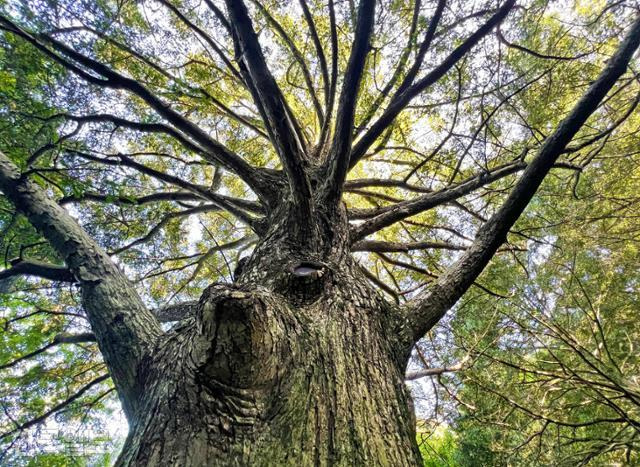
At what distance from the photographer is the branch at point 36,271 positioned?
1.57m

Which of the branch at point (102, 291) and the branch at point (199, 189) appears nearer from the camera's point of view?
the branch at point (102, 291)

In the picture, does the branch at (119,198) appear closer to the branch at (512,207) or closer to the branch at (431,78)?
the branch at (431,78)

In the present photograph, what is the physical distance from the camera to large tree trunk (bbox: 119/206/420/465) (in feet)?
2.76

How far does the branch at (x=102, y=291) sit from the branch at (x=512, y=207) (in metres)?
1.14

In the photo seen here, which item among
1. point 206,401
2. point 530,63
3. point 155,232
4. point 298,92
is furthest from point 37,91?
point 530,63

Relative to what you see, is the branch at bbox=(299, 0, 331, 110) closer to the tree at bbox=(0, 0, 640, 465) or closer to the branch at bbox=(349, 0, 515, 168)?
the tree at bbox=(0, 0, 640, 465)

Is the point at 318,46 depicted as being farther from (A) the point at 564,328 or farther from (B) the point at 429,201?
(A) the point at 564,328

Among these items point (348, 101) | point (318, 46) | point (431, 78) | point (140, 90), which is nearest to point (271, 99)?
point (348, 101)

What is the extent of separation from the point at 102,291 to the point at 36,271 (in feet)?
1.76

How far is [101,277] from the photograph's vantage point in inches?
56.0

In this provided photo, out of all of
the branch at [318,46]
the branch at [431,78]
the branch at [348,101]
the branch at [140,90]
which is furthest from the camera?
the branch at [318,46]

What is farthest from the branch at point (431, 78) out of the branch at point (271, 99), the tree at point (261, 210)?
the branch at point (271, 99)

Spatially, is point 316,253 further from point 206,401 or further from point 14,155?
point 14,155

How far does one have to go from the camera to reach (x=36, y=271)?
159 centimetres
